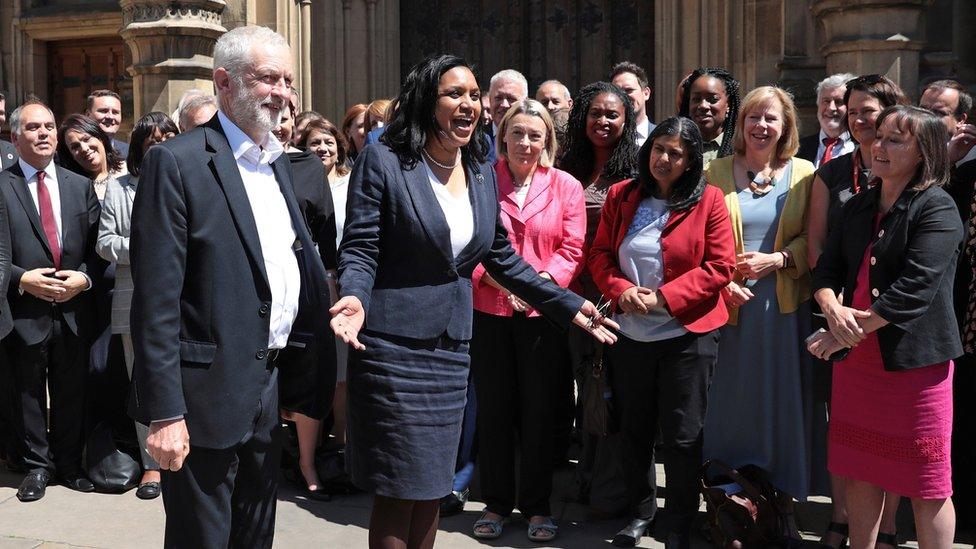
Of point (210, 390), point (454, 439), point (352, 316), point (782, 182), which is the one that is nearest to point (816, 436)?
point (782, 182)

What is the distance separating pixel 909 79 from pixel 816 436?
111 inches

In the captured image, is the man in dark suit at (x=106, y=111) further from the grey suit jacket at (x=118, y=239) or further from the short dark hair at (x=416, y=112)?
the short dark hair at (x=416, y=112)

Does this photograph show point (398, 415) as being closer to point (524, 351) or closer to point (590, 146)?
point (524, 351)

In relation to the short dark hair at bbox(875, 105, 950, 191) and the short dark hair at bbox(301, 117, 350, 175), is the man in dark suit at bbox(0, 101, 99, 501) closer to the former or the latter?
the short dark hair at bbox(301, 117, 350, 175)

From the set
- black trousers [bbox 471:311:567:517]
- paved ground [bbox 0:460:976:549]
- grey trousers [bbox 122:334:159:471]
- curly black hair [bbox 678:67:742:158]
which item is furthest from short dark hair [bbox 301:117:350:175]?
curly black hair [bbox 678:67:742:158]

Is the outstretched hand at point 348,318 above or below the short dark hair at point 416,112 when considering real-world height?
below

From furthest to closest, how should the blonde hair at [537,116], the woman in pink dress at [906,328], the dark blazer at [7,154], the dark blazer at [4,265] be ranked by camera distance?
1. the dark blazer at [7,154]
2. the dark blazer at [4,265]
3. the blonde hair at [537,116]
4. the woman in pink dress at [906,328]

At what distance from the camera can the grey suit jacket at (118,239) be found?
5344mm

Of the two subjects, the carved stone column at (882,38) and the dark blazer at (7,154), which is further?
the carved stone column at (882,38)

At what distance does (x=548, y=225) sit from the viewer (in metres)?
4.90

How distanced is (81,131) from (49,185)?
451 millimetres

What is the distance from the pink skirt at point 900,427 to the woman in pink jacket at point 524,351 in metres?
1.34

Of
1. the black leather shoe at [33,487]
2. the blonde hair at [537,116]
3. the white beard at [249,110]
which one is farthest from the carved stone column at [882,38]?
the black leather shoe at [33,487]

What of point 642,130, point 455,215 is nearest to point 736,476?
→ point 455,215
